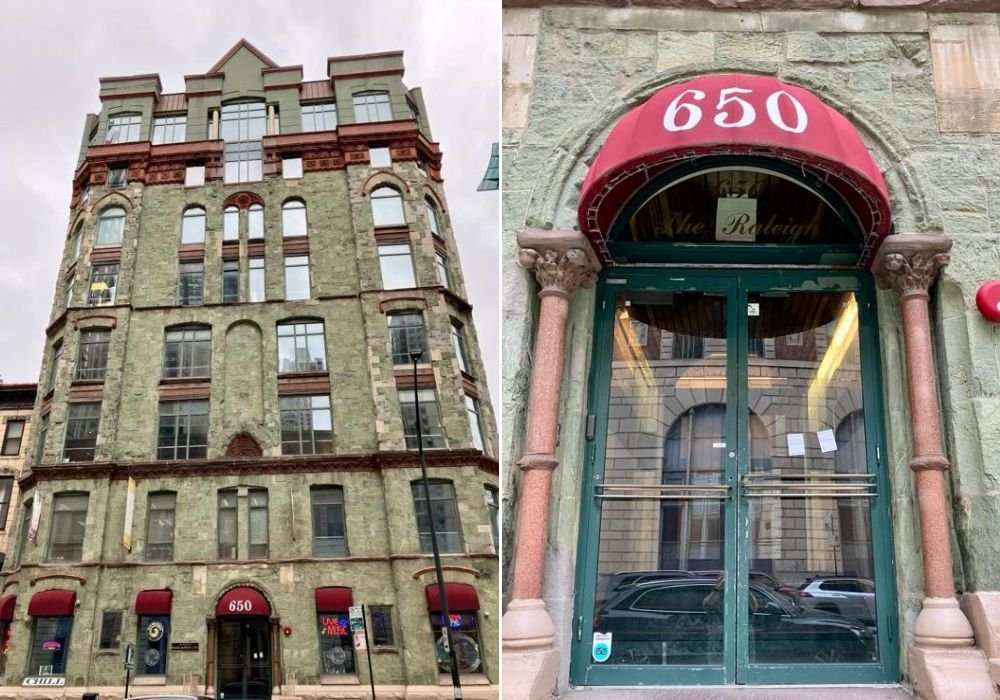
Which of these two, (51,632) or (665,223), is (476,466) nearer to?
(51,632)

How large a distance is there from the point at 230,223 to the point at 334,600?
15.6m

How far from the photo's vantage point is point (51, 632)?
94.5 feet

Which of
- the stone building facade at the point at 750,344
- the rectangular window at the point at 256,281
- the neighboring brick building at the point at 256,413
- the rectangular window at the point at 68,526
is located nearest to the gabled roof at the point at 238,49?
the neighboring brick building at the point at 256,413

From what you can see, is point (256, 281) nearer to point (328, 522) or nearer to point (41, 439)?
point (41, 439)

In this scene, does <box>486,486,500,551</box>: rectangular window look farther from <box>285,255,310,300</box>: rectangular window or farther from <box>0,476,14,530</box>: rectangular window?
<box>0,476,14,530</box>: rectangular window

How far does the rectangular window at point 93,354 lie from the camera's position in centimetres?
3225

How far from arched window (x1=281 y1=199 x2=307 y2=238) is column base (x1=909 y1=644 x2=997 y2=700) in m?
31.3

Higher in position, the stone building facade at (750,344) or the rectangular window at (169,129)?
the rectangular window at (169,129)

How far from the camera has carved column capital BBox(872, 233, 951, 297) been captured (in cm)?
663

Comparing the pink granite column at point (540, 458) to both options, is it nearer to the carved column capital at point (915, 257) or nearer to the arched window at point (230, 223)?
the carved column capital at point (915, 257)

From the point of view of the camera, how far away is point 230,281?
33.8 metres

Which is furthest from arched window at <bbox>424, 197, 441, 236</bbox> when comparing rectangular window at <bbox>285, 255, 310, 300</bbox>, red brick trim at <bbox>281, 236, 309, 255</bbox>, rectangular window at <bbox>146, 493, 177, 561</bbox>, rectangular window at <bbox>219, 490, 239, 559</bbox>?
rectangular window at <bbox>146, 493, 177, 561</bbox>

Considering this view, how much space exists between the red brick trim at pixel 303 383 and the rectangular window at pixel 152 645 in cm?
831

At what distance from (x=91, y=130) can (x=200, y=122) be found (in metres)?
5.37
